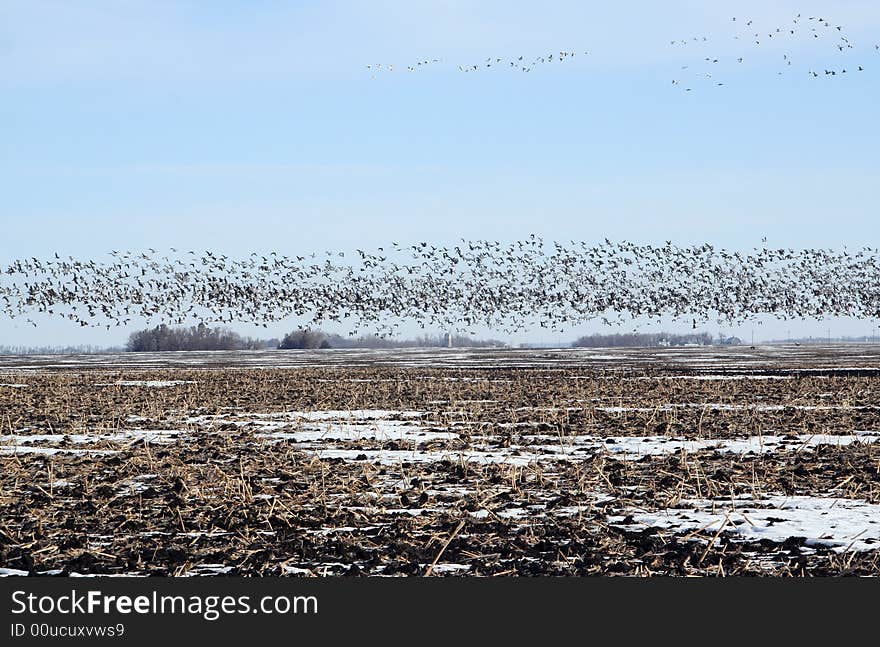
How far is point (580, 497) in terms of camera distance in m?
10.5

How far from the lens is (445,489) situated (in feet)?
36.7

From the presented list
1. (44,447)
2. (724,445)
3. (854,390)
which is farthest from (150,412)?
(854,390)

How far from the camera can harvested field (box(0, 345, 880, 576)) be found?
26.0 feet

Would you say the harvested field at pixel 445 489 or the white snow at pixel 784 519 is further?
the white snow at pixel 784 519

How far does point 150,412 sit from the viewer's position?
21500mm

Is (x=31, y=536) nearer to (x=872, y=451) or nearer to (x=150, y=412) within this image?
(x=872, y=451)

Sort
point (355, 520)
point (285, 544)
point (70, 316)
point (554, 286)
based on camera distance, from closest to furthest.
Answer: point (285, 544), point (355, 520), point (70, 316), point (554, 286)

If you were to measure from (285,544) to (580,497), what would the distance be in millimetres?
3497

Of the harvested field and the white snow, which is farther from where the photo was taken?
the white snow

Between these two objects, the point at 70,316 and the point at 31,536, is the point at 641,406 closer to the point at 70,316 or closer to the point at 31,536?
the point at 31,536

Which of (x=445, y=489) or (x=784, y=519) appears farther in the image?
(x=445, y=489)

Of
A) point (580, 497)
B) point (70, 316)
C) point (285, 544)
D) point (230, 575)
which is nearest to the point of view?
point (230, 575)

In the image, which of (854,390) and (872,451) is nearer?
(872,451)

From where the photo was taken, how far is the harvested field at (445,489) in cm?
793
